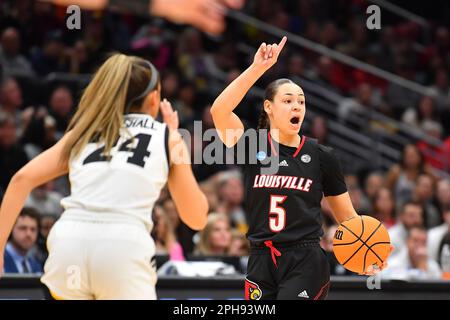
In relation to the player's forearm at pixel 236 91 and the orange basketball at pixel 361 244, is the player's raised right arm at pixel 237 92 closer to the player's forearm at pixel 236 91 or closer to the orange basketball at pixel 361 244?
the player's forearm at pixel 236 91

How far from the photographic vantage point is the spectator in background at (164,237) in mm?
8805

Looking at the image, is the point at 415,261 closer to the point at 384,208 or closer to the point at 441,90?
the point at 384,208

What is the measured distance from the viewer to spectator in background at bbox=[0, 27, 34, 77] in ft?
37.7

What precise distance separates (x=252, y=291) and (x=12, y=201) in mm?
1899

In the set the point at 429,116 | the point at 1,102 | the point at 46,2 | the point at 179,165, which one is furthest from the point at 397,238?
the point at 179,165

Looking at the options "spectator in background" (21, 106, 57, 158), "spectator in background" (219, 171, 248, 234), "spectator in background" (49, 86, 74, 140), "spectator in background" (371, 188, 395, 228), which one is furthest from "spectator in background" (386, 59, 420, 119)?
"spectator in background" (21, 106, 57, 158)

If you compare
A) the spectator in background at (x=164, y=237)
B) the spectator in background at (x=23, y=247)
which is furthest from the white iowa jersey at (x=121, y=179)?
the spectator in background at (x=164, y=237)

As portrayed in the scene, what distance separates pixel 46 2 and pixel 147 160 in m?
8.67

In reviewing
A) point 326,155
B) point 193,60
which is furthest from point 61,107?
point 326,155

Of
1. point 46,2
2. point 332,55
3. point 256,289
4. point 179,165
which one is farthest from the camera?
→ point 332,55

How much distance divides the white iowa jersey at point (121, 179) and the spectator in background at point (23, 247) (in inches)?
158
